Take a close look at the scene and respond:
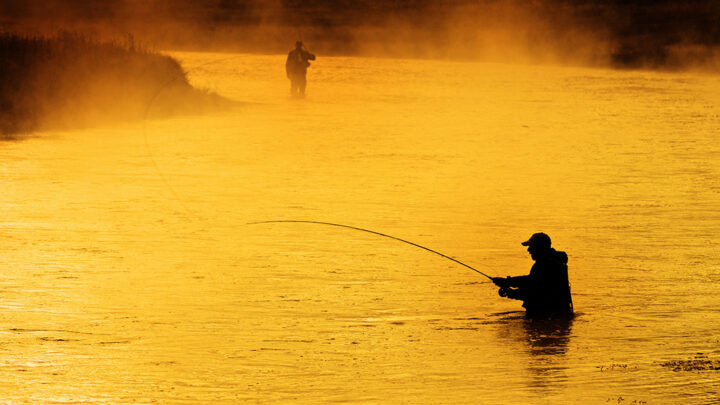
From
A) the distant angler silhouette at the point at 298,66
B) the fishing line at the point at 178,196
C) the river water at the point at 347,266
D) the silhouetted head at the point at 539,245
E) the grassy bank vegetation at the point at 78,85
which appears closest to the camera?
the river water at the point at 347,266

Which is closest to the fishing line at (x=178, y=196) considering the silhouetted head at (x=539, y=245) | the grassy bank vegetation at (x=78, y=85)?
the grassy bank vegetation at (x=78, y=85)

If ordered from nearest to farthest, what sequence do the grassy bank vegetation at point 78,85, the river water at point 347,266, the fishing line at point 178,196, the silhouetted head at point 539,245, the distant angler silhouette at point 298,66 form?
the river water at point 347,266
the silhouetted head at point 539,245
the fishing line at point 178,196
the grassy bank vegetation at point 78,85
the distant angler silhouette at point 298,66

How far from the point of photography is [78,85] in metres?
22.7

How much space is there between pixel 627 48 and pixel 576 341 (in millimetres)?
43134

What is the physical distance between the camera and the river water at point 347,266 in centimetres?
705

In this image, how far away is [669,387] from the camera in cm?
696

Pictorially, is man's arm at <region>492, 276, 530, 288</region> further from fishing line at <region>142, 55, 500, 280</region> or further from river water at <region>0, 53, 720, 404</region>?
river water at <region>0, 53, 720, 404</region>

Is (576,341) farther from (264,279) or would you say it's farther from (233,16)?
(233,16)

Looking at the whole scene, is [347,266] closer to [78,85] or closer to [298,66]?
[78,85]

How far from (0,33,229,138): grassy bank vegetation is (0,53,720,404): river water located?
1734 mm

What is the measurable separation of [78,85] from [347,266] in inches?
A: 547

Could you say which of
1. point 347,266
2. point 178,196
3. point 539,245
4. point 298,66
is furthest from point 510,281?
point 298,66

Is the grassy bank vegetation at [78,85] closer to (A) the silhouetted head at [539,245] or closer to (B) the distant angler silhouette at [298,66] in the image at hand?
(B) the distant angler silhouette at [298,66]

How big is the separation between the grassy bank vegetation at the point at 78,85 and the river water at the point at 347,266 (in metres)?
1.73
